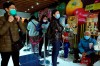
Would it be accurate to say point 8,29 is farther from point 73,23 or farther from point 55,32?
point 73,23

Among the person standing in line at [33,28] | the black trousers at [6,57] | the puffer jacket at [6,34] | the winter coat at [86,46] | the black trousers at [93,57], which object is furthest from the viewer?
the person standing in line at [33,28]

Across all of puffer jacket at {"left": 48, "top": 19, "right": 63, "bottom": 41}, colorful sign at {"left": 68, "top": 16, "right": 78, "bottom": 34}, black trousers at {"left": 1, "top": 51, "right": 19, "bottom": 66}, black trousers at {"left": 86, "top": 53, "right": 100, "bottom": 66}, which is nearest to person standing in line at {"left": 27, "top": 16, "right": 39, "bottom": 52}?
colorful sign at {"left": 68, "top": 16, "right": 78, "bottom": 34}

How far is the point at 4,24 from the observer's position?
2.22 metres

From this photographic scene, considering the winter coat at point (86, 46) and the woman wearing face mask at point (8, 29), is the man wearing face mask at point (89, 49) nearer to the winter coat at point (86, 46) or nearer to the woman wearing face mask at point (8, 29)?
the winter coat at point (86, 46)

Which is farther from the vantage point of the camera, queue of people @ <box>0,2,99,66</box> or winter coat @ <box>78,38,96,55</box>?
winter coat @ <box>78,38,96,55</box>

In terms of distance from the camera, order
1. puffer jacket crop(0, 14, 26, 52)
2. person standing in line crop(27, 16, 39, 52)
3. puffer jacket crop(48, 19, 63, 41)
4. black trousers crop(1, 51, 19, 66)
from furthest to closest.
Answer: person standing in line crop(27, 16, 39, 52) → puffer jacket crop(48, 19, 63, 41) → black trousers crop(1, 51, 19, 66) → puffer jacket crop(0, 14, 26, 52)

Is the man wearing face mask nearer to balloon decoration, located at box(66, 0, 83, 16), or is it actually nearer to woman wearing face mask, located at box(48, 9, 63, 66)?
woman wearing face mask, located at box(48, 9, 63, 66)

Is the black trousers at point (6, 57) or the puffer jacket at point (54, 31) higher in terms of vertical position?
the puffer jacket at point (54, 31)

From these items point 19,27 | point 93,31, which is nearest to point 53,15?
point 19,27

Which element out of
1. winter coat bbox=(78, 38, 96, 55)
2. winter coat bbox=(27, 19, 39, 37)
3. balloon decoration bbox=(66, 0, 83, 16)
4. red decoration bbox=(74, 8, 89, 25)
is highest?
balloon decoration bbox=(66, 0, 83, 16)

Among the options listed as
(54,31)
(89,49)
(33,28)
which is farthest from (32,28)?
(89,49)

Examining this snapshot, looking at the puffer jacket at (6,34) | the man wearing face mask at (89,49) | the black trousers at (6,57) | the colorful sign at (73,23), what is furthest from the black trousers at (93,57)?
the colorful sign at (73,23)

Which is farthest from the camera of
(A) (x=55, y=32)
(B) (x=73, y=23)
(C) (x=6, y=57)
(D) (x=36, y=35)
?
(B) (x=73, y=23)

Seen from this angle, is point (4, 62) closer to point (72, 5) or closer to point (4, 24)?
point (4, 24)
